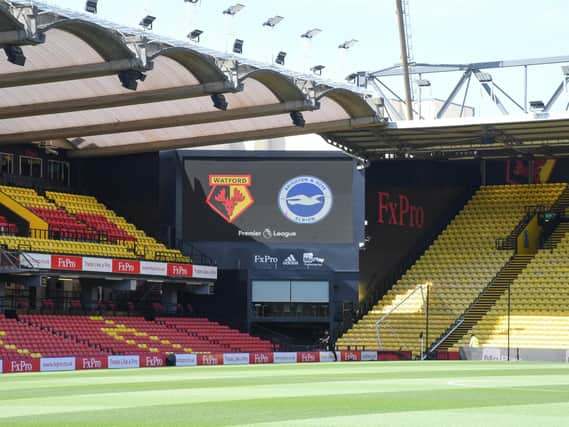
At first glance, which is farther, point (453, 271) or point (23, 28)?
point (453, 271)

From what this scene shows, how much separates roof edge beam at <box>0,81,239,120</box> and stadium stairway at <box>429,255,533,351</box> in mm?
18162

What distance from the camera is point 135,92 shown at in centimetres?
4538

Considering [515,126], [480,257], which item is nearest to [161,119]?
[515,126]

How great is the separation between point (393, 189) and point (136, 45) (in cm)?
2513

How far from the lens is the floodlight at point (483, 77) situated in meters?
49.9

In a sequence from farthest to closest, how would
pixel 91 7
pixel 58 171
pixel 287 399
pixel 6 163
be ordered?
1. pixel 58 171
2. pixel 6 163
3. pixel 91 7
4. pixel 287 399

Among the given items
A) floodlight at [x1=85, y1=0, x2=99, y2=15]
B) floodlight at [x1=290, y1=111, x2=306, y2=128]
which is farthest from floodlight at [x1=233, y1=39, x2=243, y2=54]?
floodlight at [x1=85, y1=0, x2=99, y2=15]

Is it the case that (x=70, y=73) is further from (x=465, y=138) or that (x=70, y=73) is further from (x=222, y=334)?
(x=465, y=138)

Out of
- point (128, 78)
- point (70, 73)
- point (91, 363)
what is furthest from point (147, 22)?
Result: point (91, 363)

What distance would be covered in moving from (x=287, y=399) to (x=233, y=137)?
31377 mm

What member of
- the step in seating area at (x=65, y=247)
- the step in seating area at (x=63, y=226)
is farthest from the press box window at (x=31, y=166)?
the step in seating area at (x=65, y=247)

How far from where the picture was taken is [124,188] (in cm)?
Answer: 5894

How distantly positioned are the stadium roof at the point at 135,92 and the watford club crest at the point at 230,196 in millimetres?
3109

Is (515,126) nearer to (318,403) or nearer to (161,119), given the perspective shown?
(161,119)
